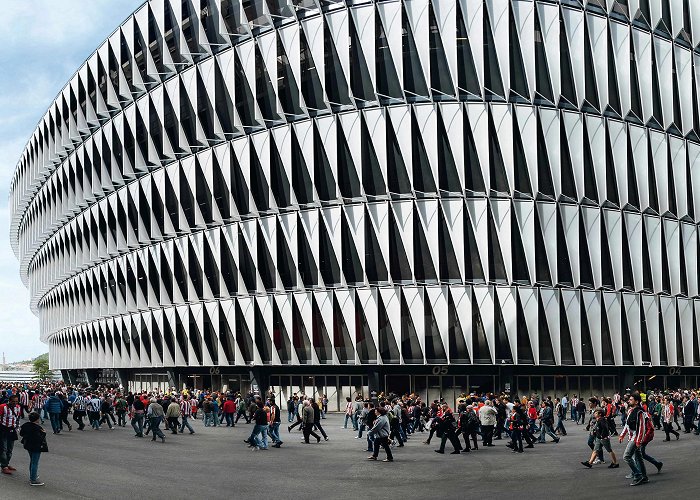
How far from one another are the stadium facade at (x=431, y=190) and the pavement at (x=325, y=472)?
17.0 metres

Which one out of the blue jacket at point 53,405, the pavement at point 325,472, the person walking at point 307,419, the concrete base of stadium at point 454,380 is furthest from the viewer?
the concrete base of stadium at point 454,380

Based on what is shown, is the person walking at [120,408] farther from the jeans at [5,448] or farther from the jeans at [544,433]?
the jeans at [544,433]

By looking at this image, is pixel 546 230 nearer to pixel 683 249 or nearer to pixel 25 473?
pixel 683 249

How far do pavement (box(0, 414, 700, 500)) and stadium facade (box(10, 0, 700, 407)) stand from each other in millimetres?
17036

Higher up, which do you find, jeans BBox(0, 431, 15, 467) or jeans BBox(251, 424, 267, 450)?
A: jeans BBox(0, 431, 15, 467)

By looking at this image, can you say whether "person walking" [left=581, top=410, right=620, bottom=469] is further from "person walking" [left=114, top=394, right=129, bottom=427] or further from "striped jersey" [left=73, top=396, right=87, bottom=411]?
"striped jersey" [left=73, top=396, right=87, bottom=411]

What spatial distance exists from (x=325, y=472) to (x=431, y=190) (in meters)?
26.9

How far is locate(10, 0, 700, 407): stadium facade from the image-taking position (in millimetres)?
45531

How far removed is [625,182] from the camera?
4784 cm

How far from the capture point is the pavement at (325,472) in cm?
1753

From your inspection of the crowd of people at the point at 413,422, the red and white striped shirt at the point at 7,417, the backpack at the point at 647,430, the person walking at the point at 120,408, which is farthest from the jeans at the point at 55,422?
the backpack at the point at 647,430

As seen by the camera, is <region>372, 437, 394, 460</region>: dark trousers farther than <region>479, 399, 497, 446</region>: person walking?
No

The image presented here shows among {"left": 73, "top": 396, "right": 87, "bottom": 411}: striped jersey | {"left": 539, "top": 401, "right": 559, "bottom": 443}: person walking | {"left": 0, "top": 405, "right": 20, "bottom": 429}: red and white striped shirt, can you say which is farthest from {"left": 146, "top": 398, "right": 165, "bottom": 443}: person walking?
{"left": 539, "top": 401, "right": 559, "bottom": 443}: person walking

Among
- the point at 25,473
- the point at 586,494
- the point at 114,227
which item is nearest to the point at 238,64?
the point at 114,227
